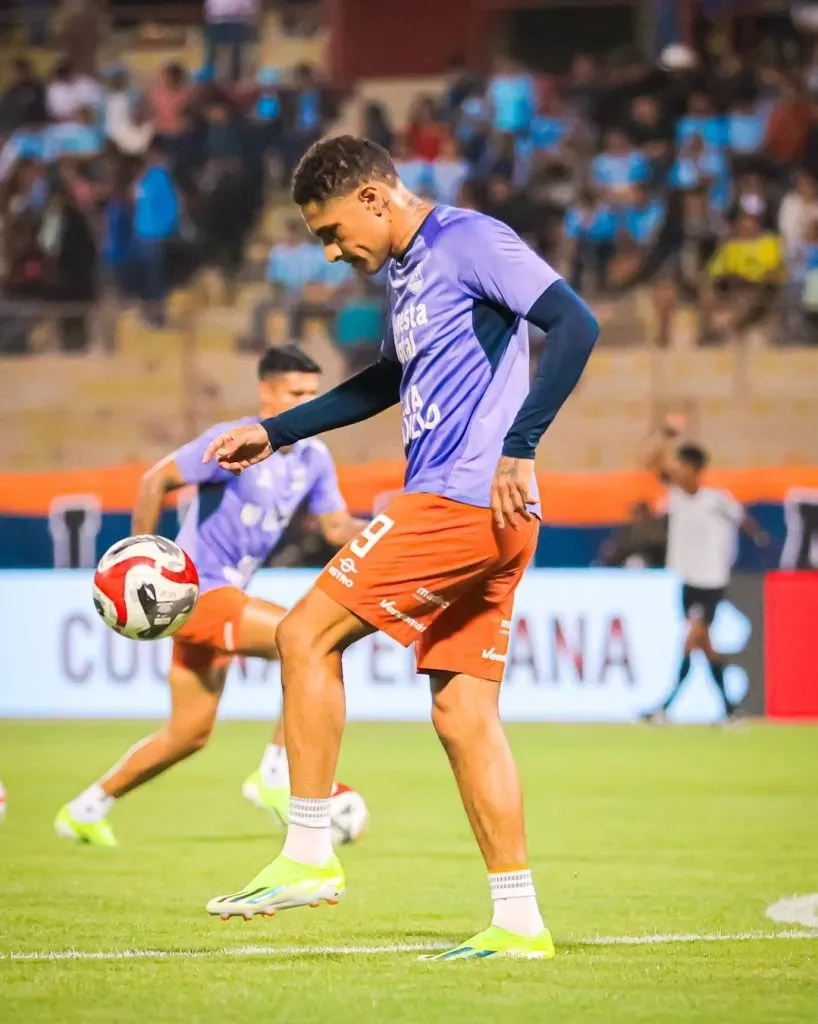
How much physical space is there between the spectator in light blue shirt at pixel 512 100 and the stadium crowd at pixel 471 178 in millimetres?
22

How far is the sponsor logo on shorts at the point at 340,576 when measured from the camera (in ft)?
17.9

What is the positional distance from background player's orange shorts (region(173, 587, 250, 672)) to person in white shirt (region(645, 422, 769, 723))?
699cm

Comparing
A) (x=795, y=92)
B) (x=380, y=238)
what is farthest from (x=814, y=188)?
(x=380, y=238)

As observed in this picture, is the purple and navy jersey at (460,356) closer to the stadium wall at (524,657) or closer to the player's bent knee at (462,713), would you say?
the player's bent knee at (462,713)

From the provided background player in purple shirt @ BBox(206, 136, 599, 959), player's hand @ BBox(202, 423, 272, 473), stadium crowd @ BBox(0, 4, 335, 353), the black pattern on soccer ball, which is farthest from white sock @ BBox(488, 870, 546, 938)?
stadium crowd @ BBox(0, 4, 335, 353)

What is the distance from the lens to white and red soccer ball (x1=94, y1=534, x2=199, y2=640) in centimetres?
692

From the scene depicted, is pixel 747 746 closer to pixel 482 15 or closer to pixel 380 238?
pixel 380 238

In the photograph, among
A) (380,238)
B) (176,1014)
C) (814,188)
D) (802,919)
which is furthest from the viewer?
(814,188)

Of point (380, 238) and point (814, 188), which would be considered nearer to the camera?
point (380, 238)

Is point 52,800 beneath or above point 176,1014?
beneath

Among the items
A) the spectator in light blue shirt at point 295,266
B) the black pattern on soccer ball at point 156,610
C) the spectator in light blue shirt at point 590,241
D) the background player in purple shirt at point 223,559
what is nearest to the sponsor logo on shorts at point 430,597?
the black pattern on soccer ball at point 156,610

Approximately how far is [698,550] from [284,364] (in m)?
6.99

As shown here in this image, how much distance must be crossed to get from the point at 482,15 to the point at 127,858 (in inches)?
750

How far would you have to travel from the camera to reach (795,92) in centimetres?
2131
